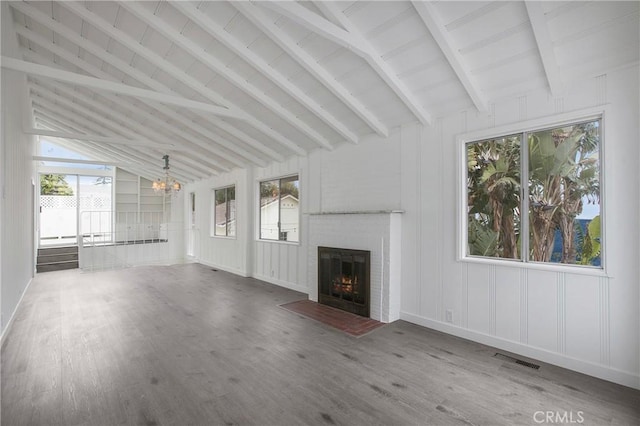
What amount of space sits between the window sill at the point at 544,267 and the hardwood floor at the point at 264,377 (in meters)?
0.90

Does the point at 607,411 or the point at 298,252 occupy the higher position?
the point at 298,252

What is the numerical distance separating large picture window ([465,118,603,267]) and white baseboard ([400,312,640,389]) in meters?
0.87

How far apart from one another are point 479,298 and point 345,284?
6.09 ft

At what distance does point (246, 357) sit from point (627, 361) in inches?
132

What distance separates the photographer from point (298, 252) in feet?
19.2

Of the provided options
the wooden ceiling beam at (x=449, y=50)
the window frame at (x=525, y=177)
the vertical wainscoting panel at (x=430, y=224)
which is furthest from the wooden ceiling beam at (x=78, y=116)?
the window frame at (x=525, y=177)

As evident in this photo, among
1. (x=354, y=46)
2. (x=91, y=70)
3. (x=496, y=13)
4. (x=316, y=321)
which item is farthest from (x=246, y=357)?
(x=91, y=70)

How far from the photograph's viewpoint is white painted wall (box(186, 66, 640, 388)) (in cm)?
254

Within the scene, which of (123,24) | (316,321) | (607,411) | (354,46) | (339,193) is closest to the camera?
(607,411)

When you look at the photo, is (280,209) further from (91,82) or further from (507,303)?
(507,303)

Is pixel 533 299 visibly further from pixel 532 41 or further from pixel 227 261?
pixel 227 261

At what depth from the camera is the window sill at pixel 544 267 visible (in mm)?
2692

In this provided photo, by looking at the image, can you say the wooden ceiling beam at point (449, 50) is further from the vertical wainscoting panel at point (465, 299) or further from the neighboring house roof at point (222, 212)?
the neighboring house roof at point (222, 212)

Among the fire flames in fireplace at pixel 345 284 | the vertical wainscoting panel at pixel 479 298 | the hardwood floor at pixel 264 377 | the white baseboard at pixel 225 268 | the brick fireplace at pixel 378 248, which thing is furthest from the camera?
the white baseboard at pixel 225 268
